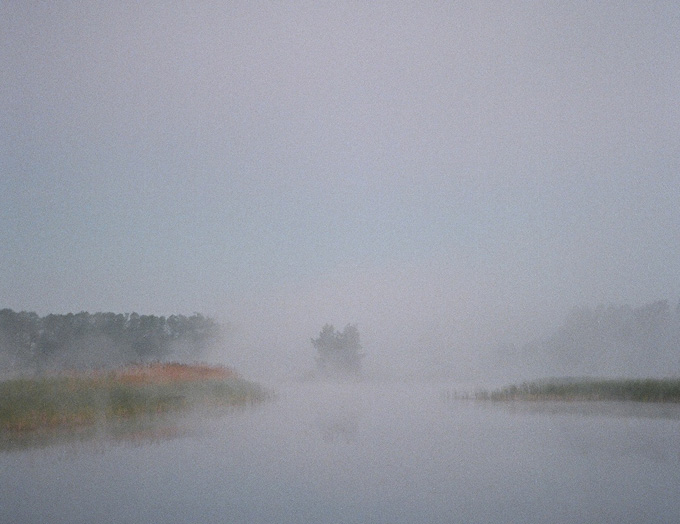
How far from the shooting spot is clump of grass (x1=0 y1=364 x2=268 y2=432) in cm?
2158

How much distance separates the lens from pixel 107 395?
1017 inches

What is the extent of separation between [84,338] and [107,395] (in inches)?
1932

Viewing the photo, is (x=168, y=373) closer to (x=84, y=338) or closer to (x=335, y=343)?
(x=84, y=338)

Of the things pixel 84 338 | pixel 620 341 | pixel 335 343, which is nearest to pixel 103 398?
pixel 84 338

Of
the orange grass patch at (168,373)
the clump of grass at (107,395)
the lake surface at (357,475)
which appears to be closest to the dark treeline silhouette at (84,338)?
the orange grass patch at (168,373)

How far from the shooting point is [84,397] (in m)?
24.6

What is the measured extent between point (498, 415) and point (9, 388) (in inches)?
767

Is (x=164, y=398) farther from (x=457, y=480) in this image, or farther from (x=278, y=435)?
(x=457, y=480)

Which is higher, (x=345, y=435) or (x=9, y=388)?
(x=9, y=388)

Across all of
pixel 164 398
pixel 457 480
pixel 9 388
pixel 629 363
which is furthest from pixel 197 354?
pixel 457 480

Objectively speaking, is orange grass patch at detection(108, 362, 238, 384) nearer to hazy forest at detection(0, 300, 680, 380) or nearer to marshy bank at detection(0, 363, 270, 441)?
marshy bank at detection(0, 363, 270, 441)

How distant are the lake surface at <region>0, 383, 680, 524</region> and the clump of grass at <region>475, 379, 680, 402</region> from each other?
1256cm

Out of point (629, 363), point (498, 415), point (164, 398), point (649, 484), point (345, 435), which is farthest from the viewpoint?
point (629, 363)

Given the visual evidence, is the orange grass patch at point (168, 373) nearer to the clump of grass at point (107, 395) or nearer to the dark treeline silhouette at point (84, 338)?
the clump of grass at point (107, 395)
